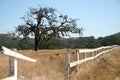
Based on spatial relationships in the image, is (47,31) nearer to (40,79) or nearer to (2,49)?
(40,79)

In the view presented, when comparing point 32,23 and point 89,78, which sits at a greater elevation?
point 32,23

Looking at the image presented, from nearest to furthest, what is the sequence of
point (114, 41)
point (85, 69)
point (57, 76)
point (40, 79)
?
point (40, 79) < point (57, 76) < point (85, 69) < point (114, 41)

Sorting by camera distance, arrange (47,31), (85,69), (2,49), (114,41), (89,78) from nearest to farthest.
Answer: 1. (2,49)
2. (89,78)
3. (85,69)
4. (47,31)
5. (114,41)

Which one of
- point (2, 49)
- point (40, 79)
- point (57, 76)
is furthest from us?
point (57, 76)

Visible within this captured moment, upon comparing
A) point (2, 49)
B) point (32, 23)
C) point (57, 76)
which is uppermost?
point (32, 23)

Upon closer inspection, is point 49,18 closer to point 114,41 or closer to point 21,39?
point 21,39

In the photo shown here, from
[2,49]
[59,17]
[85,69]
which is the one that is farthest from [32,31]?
[2,49]

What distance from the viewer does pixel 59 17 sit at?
49.0 metres

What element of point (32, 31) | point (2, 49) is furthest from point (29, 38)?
point (2, 49)

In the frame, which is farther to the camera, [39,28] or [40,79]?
[39,28]

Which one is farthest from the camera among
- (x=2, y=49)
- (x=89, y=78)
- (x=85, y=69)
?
(x=85, y=69)

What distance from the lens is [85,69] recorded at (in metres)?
10.1

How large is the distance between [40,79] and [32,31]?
131 ft

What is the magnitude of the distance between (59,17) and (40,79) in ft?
136
